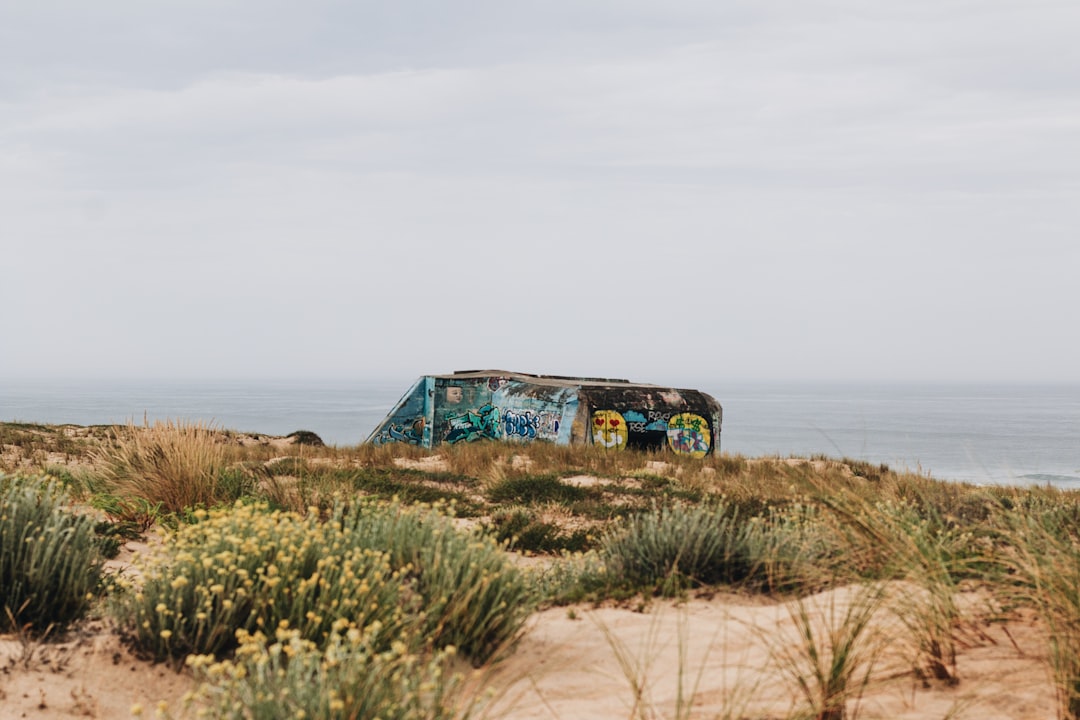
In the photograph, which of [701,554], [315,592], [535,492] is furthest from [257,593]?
[535,492]

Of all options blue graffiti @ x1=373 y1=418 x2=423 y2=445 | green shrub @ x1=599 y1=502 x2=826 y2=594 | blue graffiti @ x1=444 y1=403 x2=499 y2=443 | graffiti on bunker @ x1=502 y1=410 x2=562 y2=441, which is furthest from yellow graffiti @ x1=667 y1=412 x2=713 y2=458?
green shrub @ x1=599 y1=502 x2=826 y2=594

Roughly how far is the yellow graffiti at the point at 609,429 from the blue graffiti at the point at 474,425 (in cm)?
455

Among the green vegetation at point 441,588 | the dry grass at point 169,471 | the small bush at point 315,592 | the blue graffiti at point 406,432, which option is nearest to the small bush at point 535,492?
the green vegetation at point 441,588

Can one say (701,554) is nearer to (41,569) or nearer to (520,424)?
(41,569)

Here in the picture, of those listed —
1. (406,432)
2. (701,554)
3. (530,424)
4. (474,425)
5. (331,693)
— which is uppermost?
(331,693)

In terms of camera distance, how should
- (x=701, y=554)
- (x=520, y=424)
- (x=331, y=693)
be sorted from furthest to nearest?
(x=520, y=424) < (x=701, y=554) < (x=331, y=693)

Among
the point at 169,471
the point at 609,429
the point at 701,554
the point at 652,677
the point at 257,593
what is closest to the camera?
the point at 652,677

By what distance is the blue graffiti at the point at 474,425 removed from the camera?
1014 inches

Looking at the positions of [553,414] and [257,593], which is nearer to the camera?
[257,593]

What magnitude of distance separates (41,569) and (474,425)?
68.1ft

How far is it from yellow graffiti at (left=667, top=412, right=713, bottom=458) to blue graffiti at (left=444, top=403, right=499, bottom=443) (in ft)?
18.3

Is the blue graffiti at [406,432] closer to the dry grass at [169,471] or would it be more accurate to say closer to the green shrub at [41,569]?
the dry grass at [169,471]

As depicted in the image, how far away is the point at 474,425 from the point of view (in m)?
25.9

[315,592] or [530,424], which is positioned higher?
[315,592]
